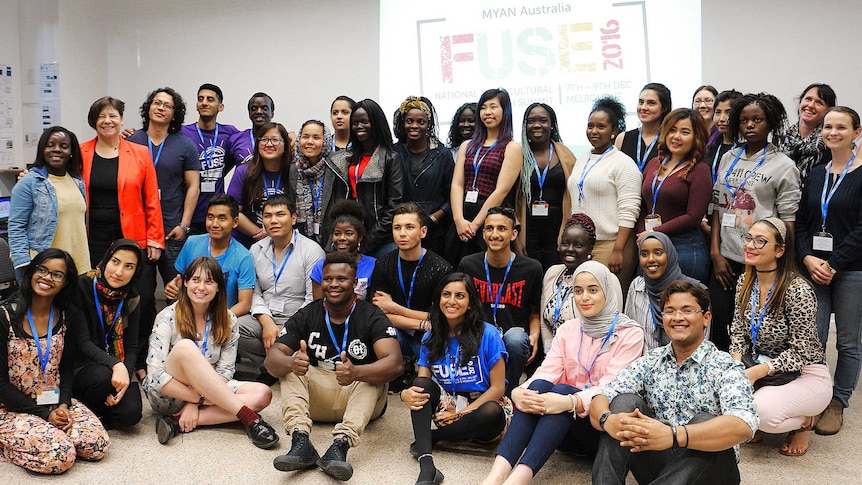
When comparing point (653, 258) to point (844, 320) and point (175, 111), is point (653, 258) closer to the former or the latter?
point (844, 320)

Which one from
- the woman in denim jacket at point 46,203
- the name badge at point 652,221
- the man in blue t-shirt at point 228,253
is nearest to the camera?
the name badge at point 652,221

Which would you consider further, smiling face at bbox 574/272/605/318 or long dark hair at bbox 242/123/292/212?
long dark hair at bbox 242/123/292/212

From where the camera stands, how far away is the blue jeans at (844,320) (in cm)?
341

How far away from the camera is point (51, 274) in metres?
3.11

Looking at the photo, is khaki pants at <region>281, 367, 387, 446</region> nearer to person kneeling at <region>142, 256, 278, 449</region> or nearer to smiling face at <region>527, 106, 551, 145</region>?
person kneeling at <region>142, 256, 278, 449</region>

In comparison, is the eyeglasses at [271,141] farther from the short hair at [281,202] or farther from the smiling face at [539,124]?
the smiling face at [539,124]

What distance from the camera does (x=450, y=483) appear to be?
291 cm

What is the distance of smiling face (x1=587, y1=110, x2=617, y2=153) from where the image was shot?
392 centimetres

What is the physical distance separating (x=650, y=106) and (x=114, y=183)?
3.09 metres

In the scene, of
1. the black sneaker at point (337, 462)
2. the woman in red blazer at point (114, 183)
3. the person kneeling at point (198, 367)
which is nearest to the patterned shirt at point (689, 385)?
the black sneaker at point (337, 462)

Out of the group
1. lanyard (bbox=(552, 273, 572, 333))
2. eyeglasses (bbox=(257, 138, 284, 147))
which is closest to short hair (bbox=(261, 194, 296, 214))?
eyeglasses (bbox=(257, 138, 284, 147))

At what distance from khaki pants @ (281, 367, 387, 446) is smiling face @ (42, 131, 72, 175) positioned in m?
1.77

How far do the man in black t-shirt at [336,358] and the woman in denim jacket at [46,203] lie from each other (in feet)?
4.95

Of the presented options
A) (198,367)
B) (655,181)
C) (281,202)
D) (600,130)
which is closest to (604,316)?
(655,181)
